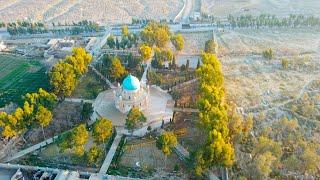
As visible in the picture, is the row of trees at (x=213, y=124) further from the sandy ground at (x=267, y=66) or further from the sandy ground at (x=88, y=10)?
the sandy ground at (x=88, y=10)

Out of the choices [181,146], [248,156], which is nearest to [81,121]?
[181,146]

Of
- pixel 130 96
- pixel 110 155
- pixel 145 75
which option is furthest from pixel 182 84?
pixel 110 155

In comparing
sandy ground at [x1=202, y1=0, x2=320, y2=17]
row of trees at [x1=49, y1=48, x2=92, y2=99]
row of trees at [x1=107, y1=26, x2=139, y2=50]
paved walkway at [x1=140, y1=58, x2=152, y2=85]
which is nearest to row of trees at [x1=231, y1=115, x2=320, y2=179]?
paved walkway at [x1=140, y1=58, x2=152, y2=85]

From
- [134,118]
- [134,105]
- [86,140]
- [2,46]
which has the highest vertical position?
[2,46]

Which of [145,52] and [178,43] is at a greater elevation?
[178,43]

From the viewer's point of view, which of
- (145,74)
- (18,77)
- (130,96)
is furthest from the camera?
(18,77)

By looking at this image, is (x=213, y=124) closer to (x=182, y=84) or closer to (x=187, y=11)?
(x=182, y=84)

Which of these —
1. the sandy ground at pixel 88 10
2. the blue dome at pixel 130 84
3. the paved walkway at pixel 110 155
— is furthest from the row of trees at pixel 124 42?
the paved walkway at pixel 110 155
